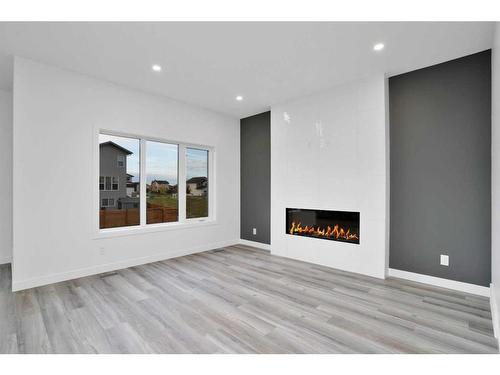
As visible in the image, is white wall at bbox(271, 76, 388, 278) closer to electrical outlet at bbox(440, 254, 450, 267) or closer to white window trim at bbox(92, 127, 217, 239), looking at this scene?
electrical outlet at bbox(440, 254, 450, 267)

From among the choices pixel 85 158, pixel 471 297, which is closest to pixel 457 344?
pixel 471 297

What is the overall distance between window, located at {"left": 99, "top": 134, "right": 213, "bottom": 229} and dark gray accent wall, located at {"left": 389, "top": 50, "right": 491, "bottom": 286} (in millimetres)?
3405

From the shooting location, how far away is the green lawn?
4354 mm

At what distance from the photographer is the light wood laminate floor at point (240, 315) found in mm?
1848

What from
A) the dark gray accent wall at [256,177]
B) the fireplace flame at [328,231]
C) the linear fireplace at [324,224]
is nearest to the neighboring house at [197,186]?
the dark gray accent wall at [256,177]

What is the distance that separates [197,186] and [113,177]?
1.57 metres

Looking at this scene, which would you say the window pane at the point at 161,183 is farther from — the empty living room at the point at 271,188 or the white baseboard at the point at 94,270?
the white baseboard at the point at 94,270

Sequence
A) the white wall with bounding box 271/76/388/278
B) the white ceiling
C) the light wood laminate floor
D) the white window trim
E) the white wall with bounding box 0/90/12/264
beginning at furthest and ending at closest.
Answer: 1. the white wall with bounding box 0/90/12/264
2. the white window trim
3. the white wall with bounding box 271/76/388/278
4. the white ceiling
5. the light wood laminate floor

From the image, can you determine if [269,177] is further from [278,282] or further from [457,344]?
[457,344]

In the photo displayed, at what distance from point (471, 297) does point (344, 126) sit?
2548mm

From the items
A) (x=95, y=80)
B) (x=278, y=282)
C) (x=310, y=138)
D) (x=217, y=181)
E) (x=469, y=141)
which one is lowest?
(x=278, y=282)

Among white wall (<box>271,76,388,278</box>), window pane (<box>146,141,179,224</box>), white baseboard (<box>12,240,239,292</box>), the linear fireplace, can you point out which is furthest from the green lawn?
the linear fireplace

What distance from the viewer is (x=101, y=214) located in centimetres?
371
